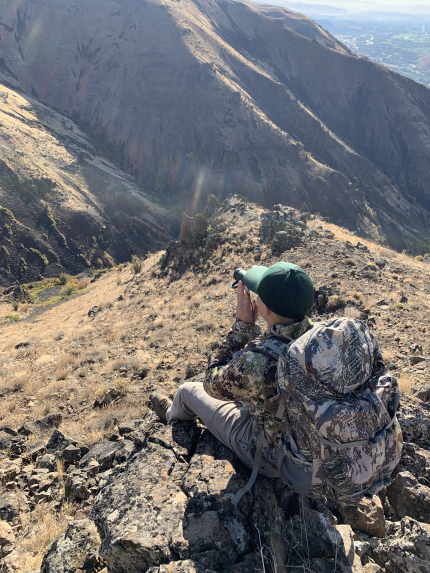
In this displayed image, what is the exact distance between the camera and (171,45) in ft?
171

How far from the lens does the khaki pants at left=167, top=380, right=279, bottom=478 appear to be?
2.59m

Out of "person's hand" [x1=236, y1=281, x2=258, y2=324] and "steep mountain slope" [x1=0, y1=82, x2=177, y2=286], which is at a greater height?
"person's hand" [x1=236, y1=281, x2=258, y2=324]

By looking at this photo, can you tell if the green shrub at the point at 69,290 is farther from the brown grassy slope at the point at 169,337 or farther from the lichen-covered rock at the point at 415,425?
the lichen-covered rock at the point at 415,425

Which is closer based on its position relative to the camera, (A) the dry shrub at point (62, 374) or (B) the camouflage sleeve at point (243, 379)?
(B) the camouflage sleeve at point (243, 379)

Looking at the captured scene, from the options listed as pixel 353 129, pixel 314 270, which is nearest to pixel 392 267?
pixel 314 270

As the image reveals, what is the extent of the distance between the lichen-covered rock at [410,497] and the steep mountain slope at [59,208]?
1191 inches

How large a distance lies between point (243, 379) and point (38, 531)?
2483 mm

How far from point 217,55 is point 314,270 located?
55693 millimetres

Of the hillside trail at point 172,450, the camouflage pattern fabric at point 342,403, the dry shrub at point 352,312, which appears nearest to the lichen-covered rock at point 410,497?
the hillside trail at point 172,450

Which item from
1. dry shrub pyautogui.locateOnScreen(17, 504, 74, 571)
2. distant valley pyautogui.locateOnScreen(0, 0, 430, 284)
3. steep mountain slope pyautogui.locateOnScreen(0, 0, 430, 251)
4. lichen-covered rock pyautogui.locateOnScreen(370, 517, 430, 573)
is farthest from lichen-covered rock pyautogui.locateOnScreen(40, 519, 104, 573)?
steep mountain slope pyautogui.locateOnScreen(0, 0, 430, 251)

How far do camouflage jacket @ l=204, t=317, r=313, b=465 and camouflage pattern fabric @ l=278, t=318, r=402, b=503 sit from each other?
0.18 meters

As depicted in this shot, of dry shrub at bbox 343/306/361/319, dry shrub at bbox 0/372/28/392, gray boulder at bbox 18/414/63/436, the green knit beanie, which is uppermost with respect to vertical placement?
the green knit beanie

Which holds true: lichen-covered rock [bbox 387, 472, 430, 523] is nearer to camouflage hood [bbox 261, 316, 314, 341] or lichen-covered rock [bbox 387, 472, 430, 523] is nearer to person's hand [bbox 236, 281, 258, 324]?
camouflage hood [bbox 261, 316, 314, 341]

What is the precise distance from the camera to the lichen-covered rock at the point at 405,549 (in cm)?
196
